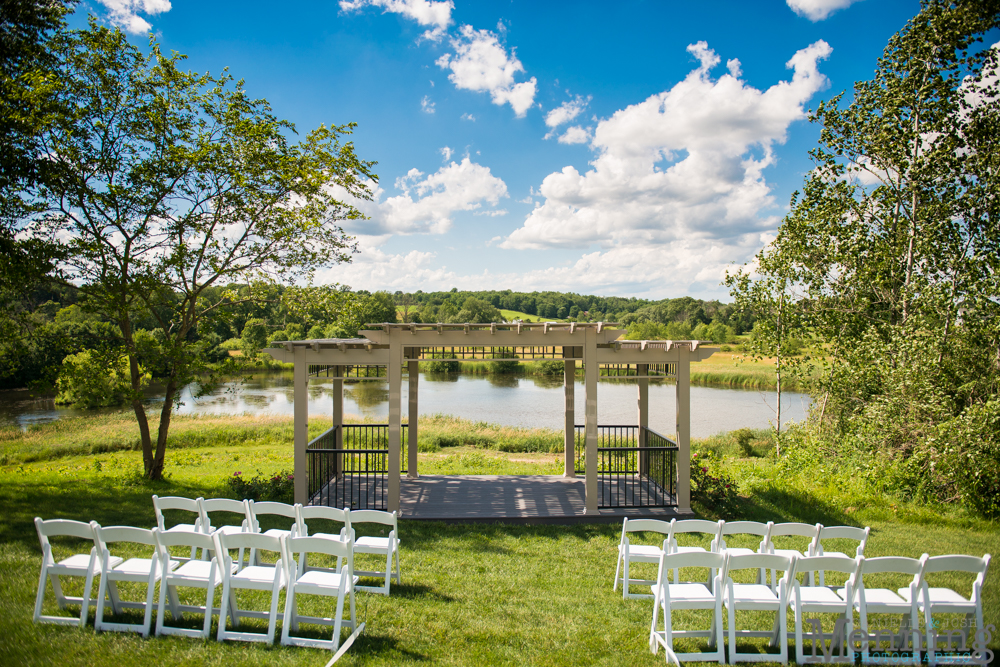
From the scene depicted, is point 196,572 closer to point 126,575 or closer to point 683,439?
point 126,575

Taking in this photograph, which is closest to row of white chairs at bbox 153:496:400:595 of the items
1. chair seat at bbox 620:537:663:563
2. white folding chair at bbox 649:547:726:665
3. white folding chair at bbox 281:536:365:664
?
chair seat at bbox 620:537:663:563

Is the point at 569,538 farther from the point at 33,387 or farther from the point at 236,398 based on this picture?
the point at 236,398

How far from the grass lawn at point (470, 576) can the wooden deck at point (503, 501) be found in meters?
0.32

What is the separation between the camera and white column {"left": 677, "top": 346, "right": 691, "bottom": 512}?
8.09 metres

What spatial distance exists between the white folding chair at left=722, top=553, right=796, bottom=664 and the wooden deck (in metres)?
3.85

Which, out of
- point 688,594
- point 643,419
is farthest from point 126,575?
point 643,419

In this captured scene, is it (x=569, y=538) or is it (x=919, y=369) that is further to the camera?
(x=919, y=369)

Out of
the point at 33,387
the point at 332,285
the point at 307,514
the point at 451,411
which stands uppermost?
the point at 332,285

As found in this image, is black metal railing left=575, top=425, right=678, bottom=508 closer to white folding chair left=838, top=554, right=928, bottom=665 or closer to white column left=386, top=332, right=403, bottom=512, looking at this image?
white column left=386, top=332, right=403, bottom=512

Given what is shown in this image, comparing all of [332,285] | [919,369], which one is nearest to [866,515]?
[919,369]

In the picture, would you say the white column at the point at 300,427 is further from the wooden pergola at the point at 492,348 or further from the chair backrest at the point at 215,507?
the chair backrest at the point at 215,507

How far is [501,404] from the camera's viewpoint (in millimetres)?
26812

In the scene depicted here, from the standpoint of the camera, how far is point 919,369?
358 inches

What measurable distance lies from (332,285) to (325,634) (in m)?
9.43
